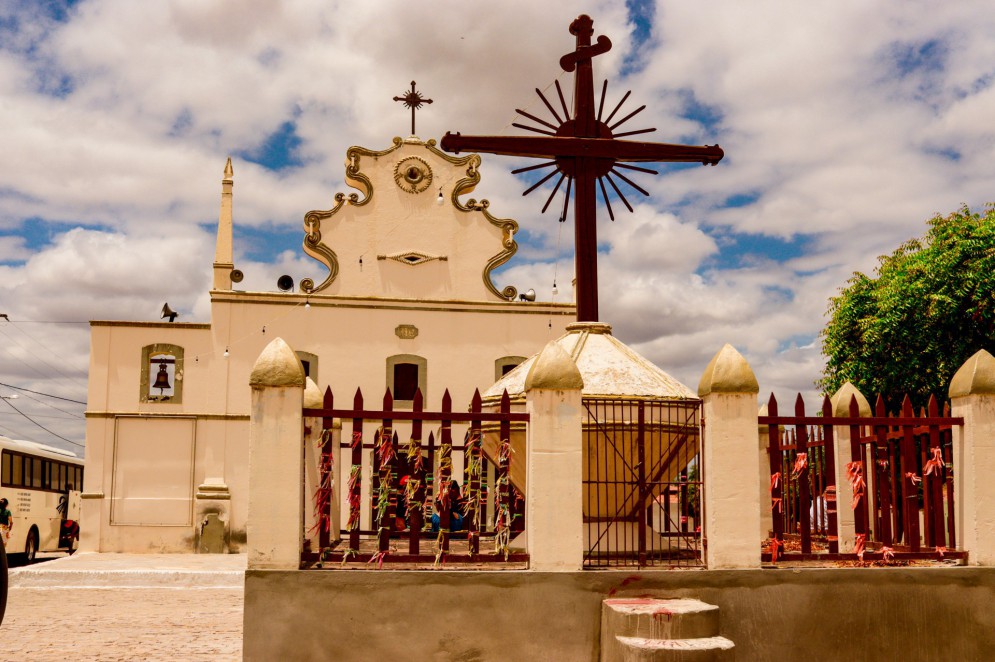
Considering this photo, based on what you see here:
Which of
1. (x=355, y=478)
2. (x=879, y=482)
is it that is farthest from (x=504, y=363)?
(x=355, y=478)

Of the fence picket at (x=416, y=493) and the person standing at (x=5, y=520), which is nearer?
the fence picket at (x=416, y=493)

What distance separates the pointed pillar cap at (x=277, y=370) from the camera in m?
7.44

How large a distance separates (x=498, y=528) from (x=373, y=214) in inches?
697

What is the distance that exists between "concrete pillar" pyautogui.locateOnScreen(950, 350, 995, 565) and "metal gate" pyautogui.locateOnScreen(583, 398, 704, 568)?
90.6 inches

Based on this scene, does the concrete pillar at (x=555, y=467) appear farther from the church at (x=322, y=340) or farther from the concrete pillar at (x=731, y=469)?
the church at (x=322, y=340)

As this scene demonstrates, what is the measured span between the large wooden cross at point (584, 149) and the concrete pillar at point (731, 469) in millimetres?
2035

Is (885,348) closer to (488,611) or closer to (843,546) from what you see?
(843,546)

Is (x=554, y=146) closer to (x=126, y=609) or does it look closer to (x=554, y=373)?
(x=554, y=373)

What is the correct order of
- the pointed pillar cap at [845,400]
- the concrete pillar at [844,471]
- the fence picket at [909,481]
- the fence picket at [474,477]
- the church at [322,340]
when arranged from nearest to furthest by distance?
the fence picket at [474,477] < the fence picket at [909,481] < the concrete pillar at [844,471] < the pointed pillar cap at [845,400] < the church at [322,340]

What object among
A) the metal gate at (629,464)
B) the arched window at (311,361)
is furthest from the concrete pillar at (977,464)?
the arched window at (311,361)

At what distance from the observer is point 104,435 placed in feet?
77.6

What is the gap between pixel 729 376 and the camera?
25.6 feet

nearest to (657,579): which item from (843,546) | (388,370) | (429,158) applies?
(843,546)

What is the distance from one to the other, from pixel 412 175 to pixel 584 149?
16117mm
